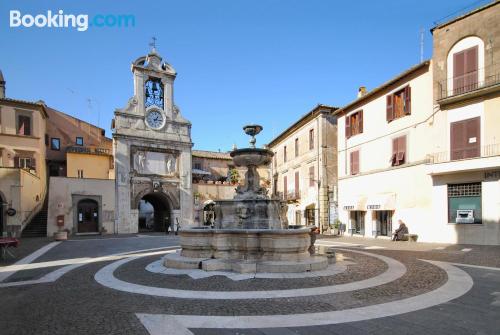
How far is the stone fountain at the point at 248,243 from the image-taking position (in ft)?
27.9

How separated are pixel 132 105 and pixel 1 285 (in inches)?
915

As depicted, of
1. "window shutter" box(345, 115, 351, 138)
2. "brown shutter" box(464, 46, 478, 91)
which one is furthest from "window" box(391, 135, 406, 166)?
"window shutter" box(345, 115, 351, 138)

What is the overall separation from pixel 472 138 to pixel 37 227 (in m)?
29.0

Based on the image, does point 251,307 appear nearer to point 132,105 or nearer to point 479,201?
point 479,201

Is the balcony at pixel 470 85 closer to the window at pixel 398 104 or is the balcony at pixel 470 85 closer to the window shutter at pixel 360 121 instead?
the window at pixel 398 104

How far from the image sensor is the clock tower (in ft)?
90.3

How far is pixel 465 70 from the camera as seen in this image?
1628 centimetres

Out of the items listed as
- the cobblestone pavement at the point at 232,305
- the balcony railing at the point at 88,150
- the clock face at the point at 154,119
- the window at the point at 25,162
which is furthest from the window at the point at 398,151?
the window at the point at 25,162

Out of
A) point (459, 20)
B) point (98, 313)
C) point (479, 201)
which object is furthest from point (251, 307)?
point (459, 20)

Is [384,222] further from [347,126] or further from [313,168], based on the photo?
[313,168]

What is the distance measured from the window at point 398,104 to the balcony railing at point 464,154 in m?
3.32

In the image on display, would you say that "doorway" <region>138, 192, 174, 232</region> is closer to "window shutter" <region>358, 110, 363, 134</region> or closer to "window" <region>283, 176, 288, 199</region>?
"window" <region>283, 176, 288, 199</region>

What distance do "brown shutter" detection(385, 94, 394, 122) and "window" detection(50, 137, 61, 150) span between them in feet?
97.4

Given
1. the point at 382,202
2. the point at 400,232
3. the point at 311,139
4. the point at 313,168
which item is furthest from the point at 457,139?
the point at 311,139
